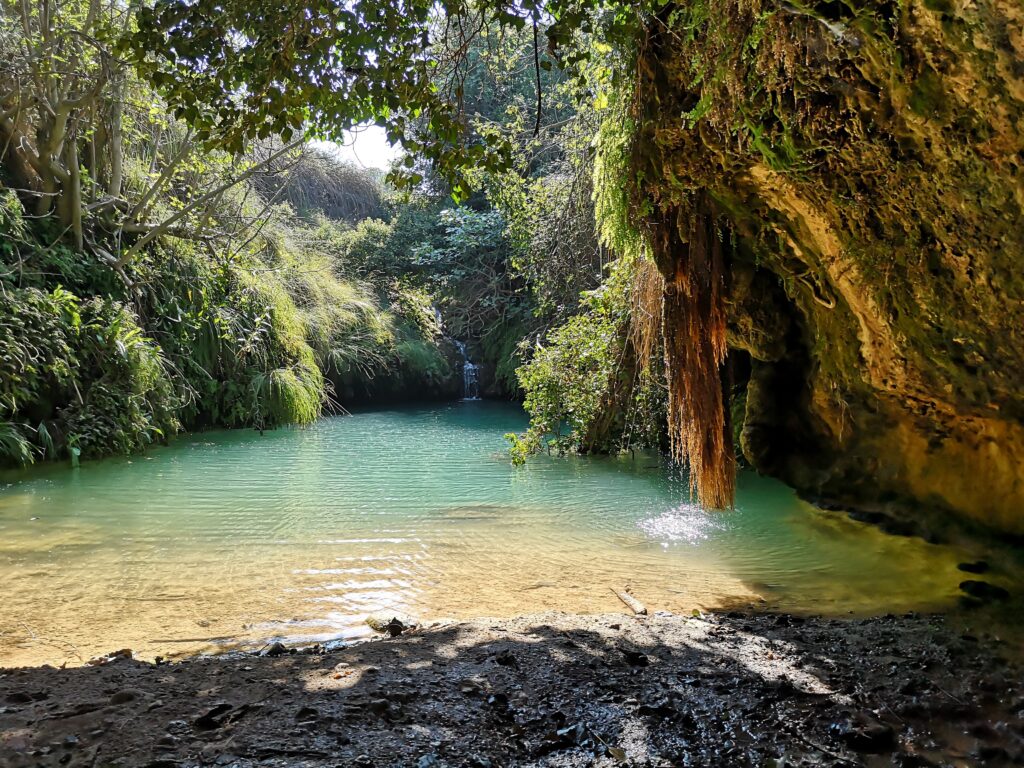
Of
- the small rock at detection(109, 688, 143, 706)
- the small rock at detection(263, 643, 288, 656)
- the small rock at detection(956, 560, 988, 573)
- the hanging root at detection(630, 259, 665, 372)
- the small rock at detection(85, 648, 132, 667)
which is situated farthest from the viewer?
the hanging root at detection(630, 259, 665, 372)

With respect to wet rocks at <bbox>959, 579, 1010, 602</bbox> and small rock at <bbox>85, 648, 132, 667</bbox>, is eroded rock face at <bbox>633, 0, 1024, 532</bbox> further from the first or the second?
small rock at <bbox>85, 648, 132, 667</bbox>

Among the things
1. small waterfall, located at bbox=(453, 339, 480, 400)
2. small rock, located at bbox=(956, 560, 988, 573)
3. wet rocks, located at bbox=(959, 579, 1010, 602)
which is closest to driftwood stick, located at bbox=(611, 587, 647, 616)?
wet rocks, located at bbox=(959, 579, 1010, 602)

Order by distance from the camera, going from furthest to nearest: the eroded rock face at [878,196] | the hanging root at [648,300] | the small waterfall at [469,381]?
the small waterfall at [469,381] → the hanging root at [648,300] → the eroded rock face at [878,196]

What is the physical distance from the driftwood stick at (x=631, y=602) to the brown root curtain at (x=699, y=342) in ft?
4.17

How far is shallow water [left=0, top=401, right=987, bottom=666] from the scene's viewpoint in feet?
15.1

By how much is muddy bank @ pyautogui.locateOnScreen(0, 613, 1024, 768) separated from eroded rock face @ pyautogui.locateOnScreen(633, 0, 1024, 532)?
6.21 ft

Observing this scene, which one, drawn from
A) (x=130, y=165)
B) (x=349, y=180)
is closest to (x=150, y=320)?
(x=130, y=165)

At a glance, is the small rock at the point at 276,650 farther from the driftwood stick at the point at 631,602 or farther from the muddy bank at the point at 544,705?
the driftwood stick at the point at 631,602

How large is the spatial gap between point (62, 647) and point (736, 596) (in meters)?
4.14

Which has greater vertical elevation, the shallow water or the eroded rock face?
the eroded rock face

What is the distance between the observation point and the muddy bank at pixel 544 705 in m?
2.35

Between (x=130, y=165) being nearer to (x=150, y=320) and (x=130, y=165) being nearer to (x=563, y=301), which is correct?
(x=150, y=320)

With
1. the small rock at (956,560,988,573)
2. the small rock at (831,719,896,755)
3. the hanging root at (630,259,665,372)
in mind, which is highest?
the hanging root at (630,259,665,372)

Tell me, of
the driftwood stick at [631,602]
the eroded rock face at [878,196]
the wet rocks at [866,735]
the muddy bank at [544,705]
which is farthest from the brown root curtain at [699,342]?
the wet rocks at [866,735]
